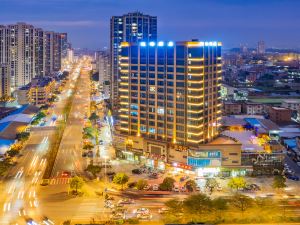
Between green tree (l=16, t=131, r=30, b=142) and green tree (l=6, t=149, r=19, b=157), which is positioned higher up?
green tree (l=16, t=131, r=30, b=142)

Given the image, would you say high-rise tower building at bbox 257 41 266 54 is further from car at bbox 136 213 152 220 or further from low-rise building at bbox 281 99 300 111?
car at bbox 136 213 152 220

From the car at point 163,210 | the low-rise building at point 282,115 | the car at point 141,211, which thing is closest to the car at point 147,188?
the car at point 163,210

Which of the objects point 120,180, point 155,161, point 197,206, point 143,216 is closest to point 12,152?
point 155,161

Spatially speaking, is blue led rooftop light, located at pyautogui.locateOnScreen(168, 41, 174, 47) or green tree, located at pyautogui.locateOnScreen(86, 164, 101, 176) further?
blue led rooftop light, located at pyautogui.locateOnScreen(168, 41, 174, 47)

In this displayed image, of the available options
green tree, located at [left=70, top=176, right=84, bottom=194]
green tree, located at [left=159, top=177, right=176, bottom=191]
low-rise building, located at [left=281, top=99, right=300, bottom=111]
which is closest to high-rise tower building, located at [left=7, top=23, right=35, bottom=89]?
low-rise building, located at [left=281, top=99, right=300, bottom=111]

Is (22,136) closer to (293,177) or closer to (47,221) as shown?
(47,221)

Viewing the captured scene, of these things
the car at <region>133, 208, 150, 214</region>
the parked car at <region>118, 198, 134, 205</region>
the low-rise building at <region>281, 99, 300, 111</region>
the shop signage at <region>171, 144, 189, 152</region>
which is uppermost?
the low-rise building at <region>281, 99, 300, 111</region>

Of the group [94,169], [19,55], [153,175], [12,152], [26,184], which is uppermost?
[19,55]

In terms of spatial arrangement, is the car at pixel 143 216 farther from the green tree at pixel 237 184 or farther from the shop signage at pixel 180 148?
the shop signage at pixel 180 148

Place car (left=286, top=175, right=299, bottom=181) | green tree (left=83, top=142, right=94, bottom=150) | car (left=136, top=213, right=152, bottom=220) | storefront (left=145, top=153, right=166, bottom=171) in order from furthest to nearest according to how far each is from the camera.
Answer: green tree (left=83, top=142, right=94, bottom=150)
storefront (left=145, top=153, right=166, bottom=171)
car (left=286, top=175, right=299, bottom=181)
car (left=136, top=213, right=152, bottom=220)

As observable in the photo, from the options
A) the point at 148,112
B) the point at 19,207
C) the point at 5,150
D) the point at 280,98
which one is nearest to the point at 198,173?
the point at 148,112
